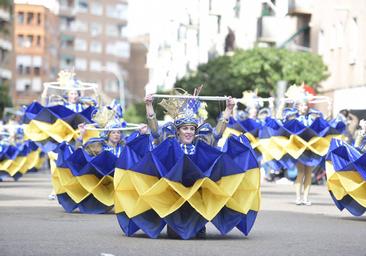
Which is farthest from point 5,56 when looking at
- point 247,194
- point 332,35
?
point 247,194

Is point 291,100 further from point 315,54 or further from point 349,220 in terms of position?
point 315,54

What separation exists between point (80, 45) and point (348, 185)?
568 ft

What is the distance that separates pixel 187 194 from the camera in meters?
14.0

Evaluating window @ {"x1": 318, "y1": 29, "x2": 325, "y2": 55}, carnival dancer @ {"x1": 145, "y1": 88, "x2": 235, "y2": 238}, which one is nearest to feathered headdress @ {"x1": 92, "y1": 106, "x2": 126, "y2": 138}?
carnival dancer @ {"x1": 145, "y1": 88, "x2": 235, "y2": 238}

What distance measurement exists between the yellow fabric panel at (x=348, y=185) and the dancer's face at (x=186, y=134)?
4093 mm

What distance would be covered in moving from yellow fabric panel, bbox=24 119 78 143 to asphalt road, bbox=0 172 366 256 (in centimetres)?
354

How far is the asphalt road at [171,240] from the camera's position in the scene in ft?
41.5

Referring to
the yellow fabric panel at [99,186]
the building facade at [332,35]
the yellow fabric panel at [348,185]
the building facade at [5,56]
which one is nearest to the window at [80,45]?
the building facade at [5,56]

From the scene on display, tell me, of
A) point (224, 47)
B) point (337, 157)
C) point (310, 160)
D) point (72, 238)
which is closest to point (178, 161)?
point (72, 238)

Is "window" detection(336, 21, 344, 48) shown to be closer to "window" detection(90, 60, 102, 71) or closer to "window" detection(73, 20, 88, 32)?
"window" detection(73, 20, 88, 32)

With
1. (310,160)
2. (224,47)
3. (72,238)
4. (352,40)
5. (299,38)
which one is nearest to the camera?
(72,238)

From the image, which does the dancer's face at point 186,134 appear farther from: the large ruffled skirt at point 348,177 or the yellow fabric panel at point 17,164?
the yellow fabric panel at point 17,164

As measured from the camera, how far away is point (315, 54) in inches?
2201

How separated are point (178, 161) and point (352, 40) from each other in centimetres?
3957
